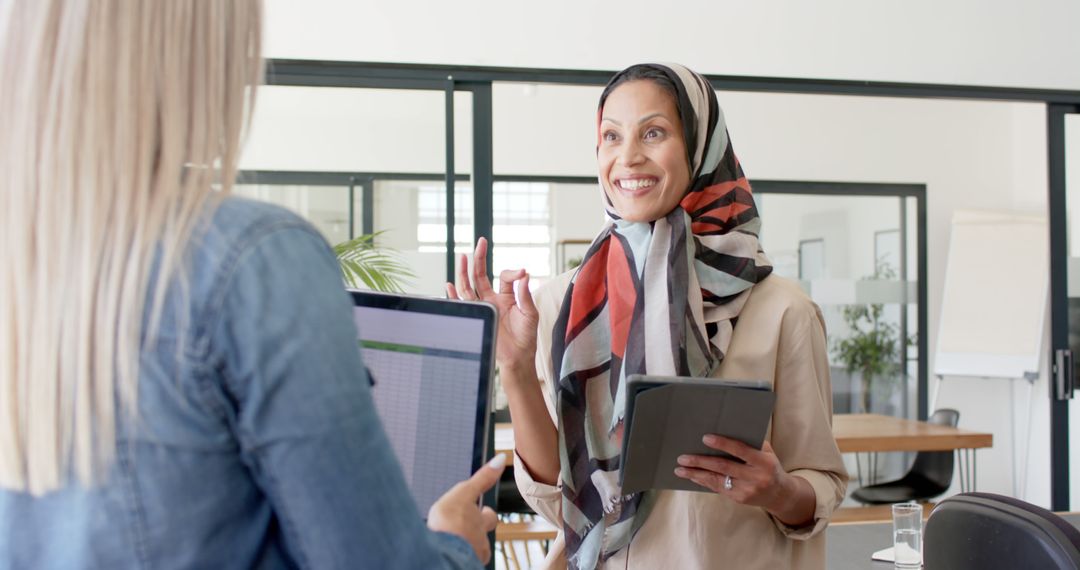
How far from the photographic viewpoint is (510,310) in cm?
158

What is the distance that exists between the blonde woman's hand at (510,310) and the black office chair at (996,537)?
726 millimetres

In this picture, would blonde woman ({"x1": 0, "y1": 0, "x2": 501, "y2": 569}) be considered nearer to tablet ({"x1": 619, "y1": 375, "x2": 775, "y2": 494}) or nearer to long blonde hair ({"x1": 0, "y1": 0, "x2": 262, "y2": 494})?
long blonde hair ({"x1": 0, "y1": 0, "x2": 262, "y2": 494})

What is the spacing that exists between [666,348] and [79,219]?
108 centimetres

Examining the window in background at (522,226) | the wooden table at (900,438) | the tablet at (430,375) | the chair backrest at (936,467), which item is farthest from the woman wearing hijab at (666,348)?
the window in background at (522,226)

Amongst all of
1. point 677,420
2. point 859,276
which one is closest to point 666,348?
point 677,420

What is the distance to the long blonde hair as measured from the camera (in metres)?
0.63

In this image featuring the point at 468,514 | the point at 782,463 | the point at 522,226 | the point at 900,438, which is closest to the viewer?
the point at 468,514

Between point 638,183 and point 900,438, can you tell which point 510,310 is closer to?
point 638,183

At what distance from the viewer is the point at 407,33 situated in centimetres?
329

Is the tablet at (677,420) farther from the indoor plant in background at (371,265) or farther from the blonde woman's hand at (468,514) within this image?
the indoor plant in background at (371,265)

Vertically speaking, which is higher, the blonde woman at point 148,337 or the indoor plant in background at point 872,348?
the blonde woman at point 148,337

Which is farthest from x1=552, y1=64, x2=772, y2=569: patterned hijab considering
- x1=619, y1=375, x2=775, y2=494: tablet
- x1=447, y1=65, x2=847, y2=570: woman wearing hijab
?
x1=619, y1=375, x2=775, y2=494: tablet

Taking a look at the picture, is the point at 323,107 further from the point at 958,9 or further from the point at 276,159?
the point at 958,9

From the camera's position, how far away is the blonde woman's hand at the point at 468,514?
0.80m
